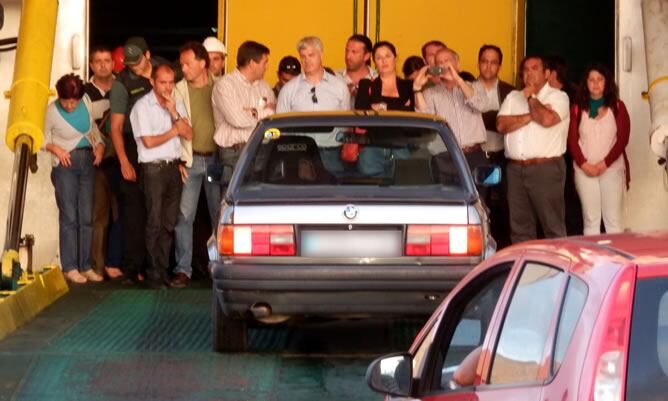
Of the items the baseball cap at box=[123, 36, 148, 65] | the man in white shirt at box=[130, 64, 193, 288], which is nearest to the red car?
the man in white shirt at box=[130, 64, 193, 288]

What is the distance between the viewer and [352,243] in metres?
10.4

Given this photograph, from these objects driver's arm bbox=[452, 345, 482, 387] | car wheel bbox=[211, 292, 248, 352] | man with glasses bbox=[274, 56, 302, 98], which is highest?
man with glasses bbox=[274, 56, 302, 98]

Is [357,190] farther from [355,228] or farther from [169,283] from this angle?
[169,283]

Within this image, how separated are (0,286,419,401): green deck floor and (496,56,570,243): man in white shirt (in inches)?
98.3

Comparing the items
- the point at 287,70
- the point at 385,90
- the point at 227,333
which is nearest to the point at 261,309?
the point at 227,333

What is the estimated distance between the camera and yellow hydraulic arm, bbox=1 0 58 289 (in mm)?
13133

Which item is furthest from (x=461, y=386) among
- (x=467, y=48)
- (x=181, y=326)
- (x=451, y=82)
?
(x=467, y=48)

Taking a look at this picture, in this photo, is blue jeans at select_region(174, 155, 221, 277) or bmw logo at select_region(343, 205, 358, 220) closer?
bmw logo at select_region(343, 205, 358, 220)

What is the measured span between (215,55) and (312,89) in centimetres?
179

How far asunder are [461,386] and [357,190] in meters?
5.69

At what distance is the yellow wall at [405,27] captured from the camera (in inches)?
658

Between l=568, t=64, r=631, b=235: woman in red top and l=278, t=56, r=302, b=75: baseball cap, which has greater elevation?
l=278, t=56, r=302, b=75: baseball cap

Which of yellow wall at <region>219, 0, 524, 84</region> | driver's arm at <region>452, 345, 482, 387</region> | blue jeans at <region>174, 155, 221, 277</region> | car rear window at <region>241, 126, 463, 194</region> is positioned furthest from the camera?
yellow wall at <region>219, 0, 524, 84</region>

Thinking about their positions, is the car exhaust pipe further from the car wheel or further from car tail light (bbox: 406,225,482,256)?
car tail light (bbox: 406,225,482,256)
